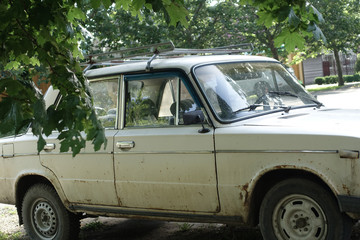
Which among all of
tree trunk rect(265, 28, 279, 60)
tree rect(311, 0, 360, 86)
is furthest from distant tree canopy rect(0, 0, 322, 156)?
tree rect(311, 0, 360, 86)

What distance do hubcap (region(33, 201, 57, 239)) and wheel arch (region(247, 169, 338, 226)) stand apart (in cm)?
258

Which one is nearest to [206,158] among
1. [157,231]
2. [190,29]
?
[157,231]

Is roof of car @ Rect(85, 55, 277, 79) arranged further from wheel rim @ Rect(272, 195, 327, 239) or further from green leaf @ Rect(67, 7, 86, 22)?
wheel rim @ Rect(272, 195, 327, 239)

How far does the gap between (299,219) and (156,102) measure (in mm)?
1894

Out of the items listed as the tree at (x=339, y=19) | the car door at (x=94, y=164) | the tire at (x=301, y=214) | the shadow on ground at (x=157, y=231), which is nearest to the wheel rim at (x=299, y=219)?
the tire at (x=301, y=214)

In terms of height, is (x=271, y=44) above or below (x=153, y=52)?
above

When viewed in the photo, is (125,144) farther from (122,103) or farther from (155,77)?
(155,77)

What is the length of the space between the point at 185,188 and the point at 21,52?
1877 mm

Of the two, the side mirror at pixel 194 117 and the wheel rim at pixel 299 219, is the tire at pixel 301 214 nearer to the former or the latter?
the wheel rim at pixel 299 219

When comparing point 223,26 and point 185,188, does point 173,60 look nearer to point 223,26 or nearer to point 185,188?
point 185,188

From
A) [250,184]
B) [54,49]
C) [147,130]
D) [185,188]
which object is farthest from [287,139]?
[54,49]

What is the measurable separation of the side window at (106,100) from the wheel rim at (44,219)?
130cm

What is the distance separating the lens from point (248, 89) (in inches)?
227

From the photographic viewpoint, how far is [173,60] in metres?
6.04
